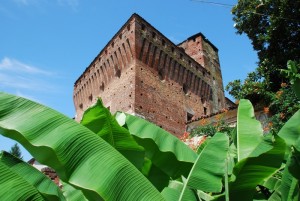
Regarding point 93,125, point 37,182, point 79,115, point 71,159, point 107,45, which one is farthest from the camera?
point 79,115

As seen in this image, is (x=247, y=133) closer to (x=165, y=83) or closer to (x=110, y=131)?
(x=110, y=131)

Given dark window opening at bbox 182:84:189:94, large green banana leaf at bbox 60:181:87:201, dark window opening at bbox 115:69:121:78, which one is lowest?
large green banana leaf at bbox 60:181:87:201

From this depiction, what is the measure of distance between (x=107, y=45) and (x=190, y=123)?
6.13 meters

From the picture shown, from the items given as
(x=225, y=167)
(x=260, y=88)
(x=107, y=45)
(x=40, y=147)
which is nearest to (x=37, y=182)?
(x=40, y=147)

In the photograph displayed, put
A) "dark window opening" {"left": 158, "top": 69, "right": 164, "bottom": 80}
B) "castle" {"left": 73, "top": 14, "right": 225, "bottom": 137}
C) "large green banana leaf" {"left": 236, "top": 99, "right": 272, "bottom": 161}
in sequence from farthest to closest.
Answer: "dark window opening" {"left": 158, "top": 69, "right": 164, "bottom": 80} → "castle" {"left": 73, "top": 14, "right": 225, "bottom": 137} → "large green banana leaf" {"left": 236, "top": 99, "right": 272, "bottom": 161}

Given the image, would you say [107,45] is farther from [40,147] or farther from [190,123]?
[40,147]

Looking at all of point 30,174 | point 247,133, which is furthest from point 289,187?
point 30,174

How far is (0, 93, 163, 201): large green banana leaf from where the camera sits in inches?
75.1

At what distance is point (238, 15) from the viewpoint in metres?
12.0

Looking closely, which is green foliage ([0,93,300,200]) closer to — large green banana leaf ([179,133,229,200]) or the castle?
large green banana leaf ([179,133,229,200])

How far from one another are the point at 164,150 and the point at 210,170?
1.45ft

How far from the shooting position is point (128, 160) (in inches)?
87.7

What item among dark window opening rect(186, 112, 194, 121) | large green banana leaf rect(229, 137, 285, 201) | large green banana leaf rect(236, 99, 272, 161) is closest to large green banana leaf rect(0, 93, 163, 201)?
large green banana leaf rect(229, 137, 285, 201)

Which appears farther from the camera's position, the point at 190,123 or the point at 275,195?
the point at 190,123
